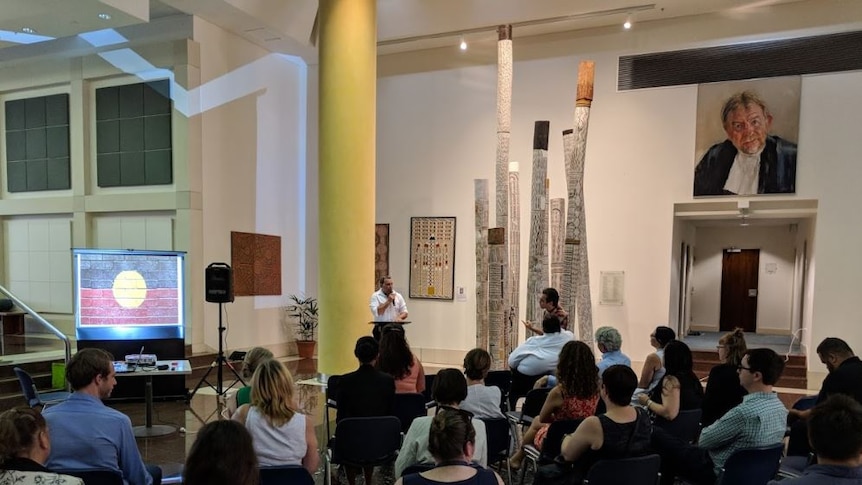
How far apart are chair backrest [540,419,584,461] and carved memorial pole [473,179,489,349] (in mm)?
3701

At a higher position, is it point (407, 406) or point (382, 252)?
→ point (382, 252)

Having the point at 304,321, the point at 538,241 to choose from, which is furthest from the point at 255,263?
the point at 538,241

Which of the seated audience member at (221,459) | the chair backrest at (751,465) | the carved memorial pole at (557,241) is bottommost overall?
the chair backrest at (751,465)

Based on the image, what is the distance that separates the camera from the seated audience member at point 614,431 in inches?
94.7

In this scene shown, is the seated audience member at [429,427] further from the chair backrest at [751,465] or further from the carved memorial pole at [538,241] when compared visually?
the carved memorial pole at [538,241]

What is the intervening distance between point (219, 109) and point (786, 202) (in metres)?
8.26

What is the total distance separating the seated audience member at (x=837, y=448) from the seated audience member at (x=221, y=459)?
5.68 ft

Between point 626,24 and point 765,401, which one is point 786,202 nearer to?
point 626,24

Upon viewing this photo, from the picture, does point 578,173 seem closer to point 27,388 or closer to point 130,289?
point 130,289

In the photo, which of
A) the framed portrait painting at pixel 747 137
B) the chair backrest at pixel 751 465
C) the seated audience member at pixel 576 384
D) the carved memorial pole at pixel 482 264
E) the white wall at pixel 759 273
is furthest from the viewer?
the white wall at pixel 759 273

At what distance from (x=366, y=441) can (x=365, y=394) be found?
351 millimetres

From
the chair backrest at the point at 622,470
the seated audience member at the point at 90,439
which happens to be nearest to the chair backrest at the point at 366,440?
the seated audience member at the point at 90,439

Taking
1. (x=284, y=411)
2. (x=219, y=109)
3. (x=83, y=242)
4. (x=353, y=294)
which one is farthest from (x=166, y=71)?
(x=284, y=411)

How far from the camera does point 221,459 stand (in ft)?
4.98
